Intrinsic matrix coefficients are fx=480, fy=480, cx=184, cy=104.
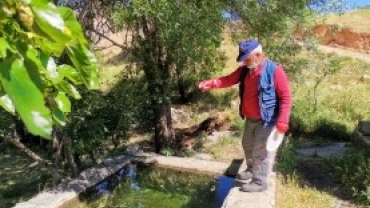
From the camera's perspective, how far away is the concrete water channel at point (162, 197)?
16.5 feet

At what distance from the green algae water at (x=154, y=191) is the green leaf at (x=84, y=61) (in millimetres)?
4885

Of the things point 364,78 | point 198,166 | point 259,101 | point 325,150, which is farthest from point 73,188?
point 364,78

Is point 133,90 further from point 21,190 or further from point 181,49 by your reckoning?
point 21,190

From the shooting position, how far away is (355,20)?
21.5 m

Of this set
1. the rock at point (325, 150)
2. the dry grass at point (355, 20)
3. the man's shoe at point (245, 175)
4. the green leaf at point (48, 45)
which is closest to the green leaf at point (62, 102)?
the green leaf at point (48, 45)

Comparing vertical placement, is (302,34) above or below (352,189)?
above

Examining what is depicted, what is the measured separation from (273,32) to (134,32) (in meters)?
2.43

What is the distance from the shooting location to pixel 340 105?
11.4 metres

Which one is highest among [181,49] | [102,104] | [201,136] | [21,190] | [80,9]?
[80,9]

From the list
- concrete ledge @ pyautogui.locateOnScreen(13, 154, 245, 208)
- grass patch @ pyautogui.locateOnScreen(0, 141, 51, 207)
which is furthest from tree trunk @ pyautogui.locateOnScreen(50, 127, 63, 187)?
grass patch @ pyautogui.locateOnScreen(0, 141, 51, 207)

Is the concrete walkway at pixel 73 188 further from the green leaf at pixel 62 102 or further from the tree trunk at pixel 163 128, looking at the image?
the green leaf at pixel 62 102

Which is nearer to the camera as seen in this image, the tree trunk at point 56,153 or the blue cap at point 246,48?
the blue cap at point 246,48

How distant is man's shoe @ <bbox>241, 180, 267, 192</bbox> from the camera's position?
5.10 metres

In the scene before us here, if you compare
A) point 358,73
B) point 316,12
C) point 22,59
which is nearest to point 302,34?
point 316,12
